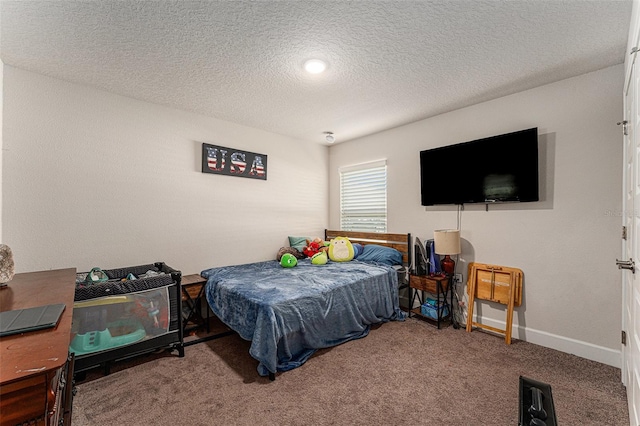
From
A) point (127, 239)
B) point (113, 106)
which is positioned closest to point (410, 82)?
point (113, 106)

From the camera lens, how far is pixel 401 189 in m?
4.05

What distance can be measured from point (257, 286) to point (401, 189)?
2458mm

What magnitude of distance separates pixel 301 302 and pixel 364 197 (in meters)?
2.50

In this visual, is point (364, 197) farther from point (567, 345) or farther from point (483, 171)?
point (567, 345)

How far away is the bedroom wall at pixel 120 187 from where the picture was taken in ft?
8.29

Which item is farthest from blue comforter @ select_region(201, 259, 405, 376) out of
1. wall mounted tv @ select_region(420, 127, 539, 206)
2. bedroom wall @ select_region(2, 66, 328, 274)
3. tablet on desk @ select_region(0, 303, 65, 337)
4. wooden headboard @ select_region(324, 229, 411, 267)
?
tablet on desk @ select_region(0, 303, 65, 337)

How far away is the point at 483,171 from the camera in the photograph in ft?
10.4

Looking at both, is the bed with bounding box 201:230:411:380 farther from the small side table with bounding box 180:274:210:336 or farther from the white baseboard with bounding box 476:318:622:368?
the white baseboard with bounding box 476:318:622:368

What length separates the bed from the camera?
232 cm

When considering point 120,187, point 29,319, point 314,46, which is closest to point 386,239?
point 314,46

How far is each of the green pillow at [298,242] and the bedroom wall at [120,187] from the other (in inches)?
11.2

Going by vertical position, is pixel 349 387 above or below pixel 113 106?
below

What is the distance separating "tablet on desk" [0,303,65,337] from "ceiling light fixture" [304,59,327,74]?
7.46 ft

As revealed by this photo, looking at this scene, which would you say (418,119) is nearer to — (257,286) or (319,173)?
(319,173)
